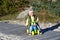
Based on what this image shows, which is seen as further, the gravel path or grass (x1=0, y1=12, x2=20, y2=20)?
grass (x1=0, y1=12, x2=20, y2=20)

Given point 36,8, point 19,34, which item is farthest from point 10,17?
point 19,34

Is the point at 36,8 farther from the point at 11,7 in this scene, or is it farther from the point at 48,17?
the point at 11,7

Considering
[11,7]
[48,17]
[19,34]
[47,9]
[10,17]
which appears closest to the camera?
[19,34]

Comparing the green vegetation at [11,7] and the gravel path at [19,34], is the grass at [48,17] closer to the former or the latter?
the gravel path at [19,34]

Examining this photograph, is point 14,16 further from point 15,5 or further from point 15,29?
point 15,29

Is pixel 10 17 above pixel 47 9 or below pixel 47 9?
below

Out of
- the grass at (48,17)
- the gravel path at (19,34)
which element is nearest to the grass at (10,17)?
the grass at (48,17)

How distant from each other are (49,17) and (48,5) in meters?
0.84

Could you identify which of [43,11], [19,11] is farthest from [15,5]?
[43,11]

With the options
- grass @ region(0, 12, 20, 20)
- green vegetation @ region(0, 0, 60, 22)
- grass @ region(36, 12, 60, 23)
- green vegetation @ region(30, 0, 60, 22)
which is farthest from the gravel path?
grass @ region(0, 12, 20, 20)

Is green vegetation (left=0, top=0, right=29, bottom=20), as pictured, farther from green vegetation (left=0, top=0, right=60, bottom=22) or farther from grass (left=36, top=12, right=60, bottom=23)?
grass (left=36, top=12, right=60, bottom=23)

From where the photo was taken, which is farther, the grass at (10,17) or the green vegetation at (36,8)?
the grass at (10,17)

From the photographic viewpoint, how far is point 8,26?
49.1 ft

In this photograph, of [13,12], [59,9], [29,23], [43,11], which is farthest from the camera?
[13,12]
